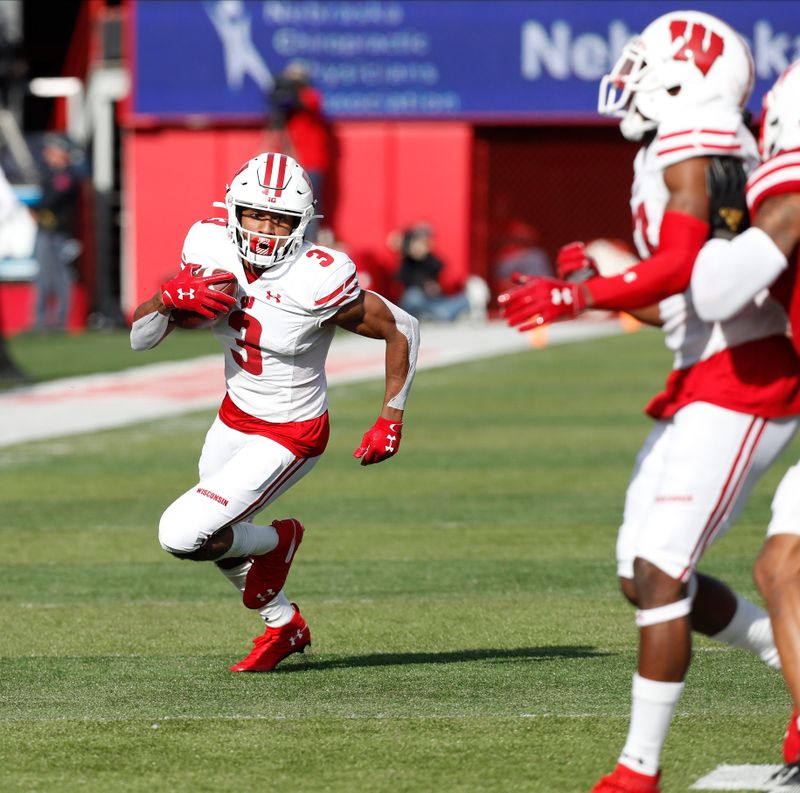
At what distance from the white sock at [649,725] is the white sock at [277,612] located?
217 centimetres

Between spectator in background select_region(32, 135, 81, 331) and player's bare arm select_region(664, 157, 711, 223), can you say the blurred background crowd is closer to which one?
spectator in background select_region(32, 135, 81, 331)

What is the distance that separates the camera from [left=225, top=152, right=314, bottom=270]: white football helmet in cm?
638

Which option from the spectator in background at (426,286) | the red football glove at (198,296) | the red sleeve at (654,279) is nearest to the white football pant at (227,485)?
the red football glove at (198,296)

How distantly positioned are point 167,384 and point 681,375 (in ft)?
42.3

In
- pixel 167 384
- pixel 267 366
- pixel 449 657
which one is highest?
pixel 267 366

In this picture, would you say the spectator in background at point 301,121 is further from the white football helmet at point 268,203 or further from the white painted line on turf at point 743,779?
the white painted line on turf at point 743,779

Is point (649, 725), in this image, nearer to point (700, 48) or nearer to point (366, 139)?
point (700, 48)

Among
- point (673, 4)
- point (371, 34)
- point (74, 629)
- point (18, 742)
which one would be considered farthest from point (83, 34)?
point (18, 742)

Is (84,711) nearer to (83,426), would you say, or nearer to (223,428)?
(223,428)

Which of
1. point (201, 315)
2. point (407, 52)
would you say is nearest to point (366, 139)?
point (407, 52)

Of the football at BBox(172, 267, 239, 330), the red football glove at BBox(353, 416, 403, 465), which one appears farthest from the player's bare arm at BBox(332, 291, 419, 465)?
the football at BBox(172, 267, 239, 330)

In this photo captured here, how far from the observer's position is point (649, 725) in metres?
4.71

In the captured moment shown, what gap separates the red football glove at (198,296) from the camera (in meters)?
6.13

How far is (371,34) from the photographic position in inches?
1001
